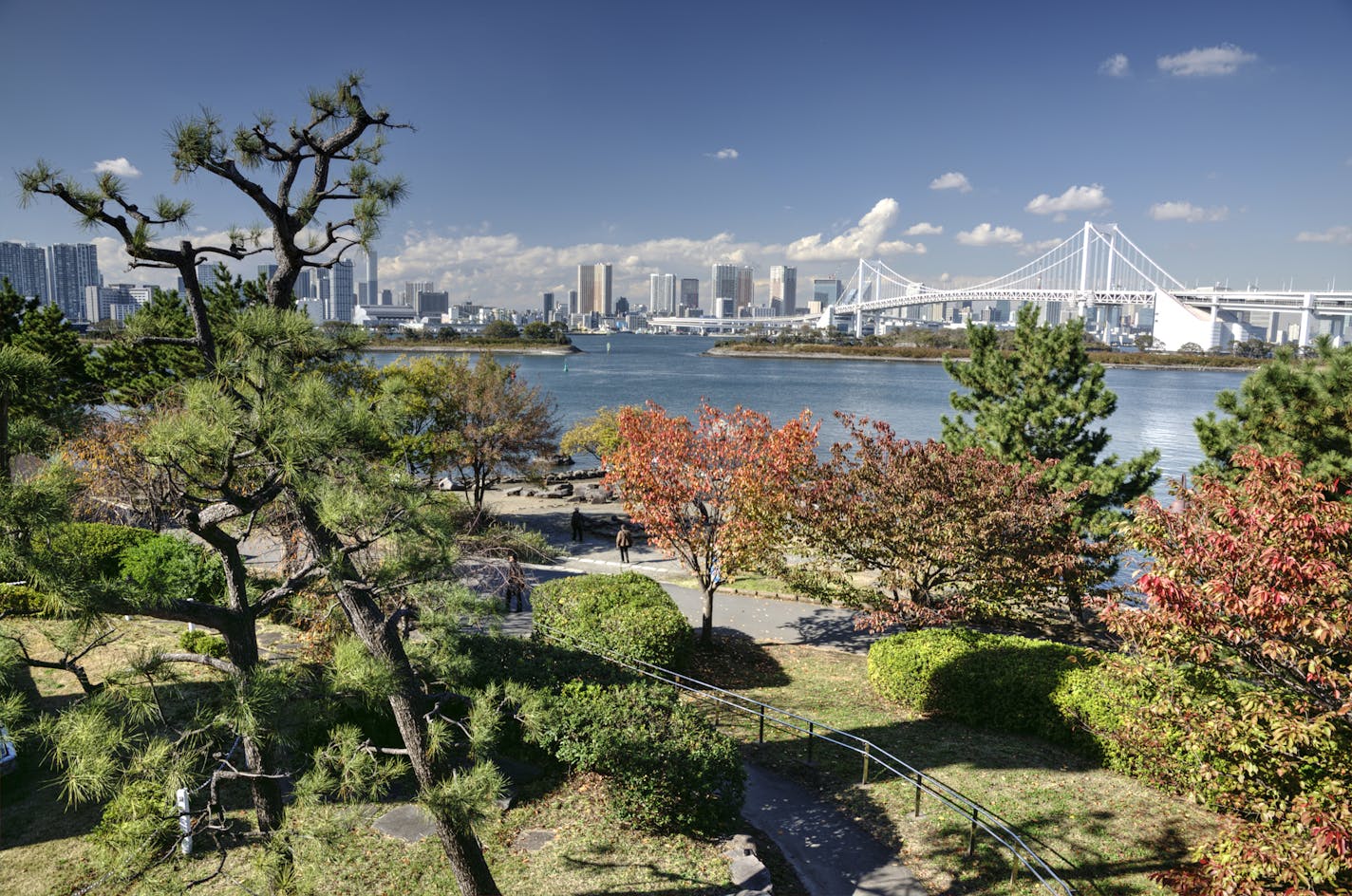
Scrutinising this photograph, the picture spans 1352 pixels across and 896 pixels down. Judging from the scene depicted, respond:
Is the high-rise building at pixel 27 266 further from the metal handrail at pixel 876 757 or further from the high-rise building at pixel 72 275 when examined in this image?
the metal handrail at pixel 876 757

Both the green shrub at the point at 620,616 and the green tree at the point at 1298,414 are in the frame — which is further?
the green shrub at the point at 620,616

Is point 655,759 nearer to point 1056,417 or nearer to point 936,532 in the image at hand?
point 936,532

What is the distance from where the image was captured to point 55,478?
14.4ft

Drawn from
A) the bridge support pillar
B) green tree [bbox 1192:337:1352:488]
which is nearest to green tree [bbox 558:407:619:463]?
green tree [bbox 1192:337:1352:488]

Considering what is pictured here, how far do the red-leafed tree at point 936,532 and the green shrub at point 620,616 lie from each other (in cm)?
269

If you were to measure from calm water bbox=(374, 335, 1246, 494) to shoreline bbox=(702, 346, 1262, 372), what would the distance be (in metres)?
2.26

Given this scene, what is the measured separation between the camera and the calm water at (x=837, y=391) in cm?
5200

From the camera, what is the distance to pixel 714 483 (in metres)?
13.4

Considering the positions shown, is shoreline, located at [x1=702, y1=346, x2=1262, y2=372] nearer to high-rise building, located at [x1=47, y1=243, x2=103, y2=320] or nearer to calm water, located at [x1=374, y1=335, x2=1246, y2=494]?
calm water, located at [x1=374, y1=335, x2=1246, y2=494]

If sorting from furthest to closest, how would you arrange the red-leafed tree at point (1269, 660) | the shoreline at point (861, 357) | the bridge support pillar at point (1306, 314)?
the shoreline at point (861, 357), the bridge support pillar at point (1306, 314), the red-leafed tree at point (1269, 660)

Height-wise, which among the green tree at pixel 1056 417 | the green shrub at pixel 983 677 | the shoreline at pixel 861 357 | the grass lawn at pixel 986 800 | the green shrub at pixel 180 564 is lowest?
the grass lawn at pixel 986 800

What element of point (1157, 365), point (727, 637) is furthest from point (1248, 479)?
point (1157, 365)

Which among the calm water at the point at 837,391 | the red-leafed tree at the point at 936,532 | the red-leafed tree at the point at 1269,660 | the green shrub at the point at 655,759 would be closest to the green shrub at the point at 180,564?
the green shrub at the point at 655,759

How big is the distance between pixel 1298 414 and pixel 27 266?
164185 mm
